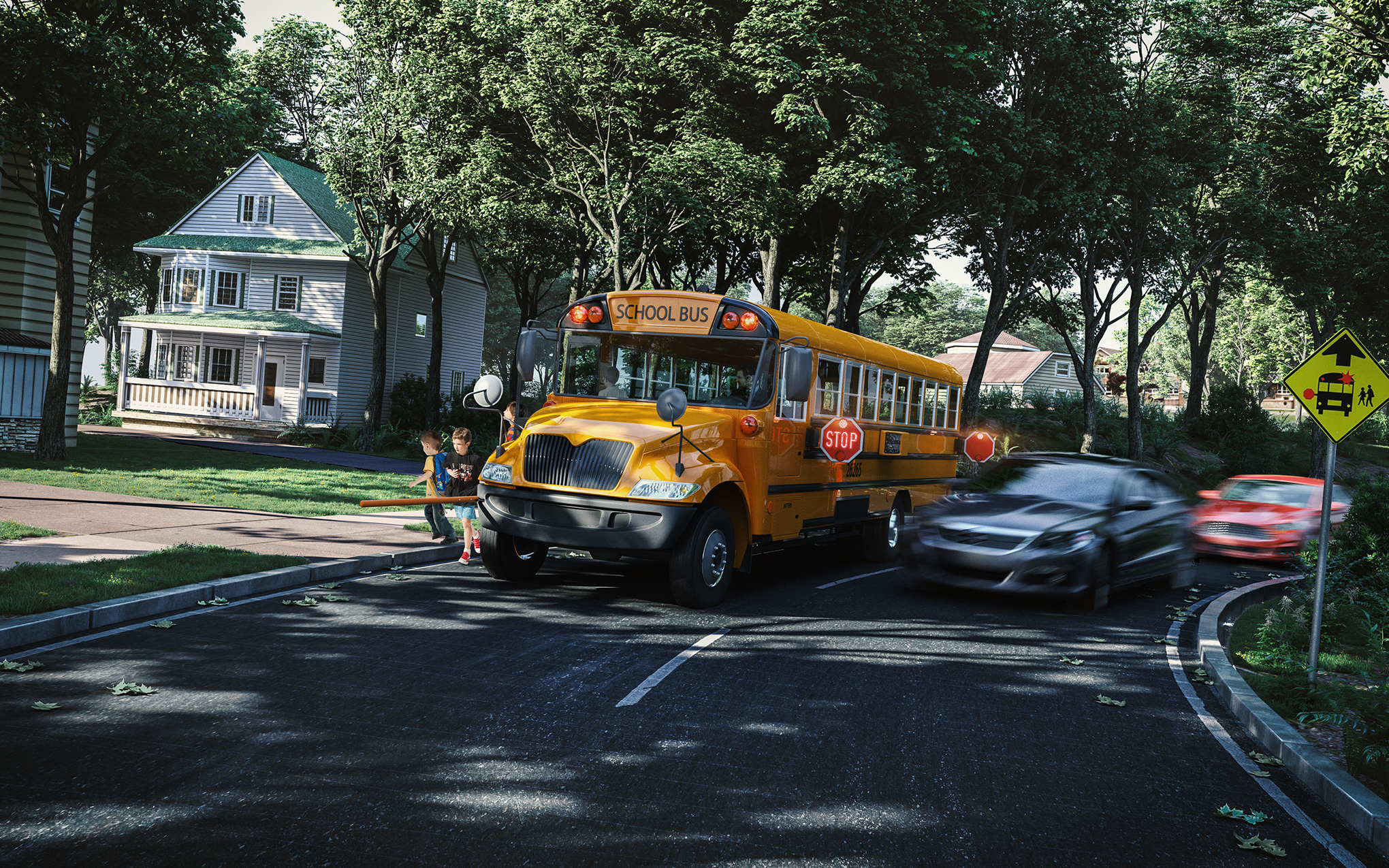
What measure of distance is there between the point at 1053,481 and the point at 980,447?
15.0 metres

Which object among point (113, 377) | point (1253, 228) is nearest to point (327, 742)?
point (1253, 228)

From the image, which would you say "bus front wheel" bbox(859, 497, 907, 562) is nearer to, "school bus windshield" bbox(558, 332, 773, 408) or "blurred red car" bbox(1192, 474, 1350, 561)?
"school bus windshield" bbox(558, 332, 773, 408)

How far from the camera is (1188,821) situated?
496 cm

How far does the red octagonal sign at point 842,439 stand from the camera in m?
12.0

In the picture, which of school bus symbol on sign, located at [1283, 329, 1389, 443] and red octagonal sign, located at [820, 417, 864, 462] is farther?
red octagonal sign, located at [820, 417, 864, 462]

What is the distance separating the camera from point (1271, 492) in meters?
17.7

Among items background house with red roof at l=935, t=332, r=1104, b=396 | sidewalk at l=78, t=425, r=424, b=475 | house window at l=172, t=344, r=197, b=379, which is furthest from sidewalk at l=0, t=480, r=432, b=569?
background house with red roof at l=935, t=332, r=1104, b=396

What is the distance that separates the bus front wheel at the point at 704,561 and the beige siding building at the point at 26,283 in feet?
57.3

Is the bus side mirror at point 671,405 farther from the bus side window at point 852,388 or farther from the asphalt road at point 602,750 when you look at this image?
the bus side window at point 852,388

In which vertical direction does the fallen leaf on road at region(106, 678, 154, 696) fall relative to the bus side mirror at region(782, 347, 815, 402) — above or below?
below

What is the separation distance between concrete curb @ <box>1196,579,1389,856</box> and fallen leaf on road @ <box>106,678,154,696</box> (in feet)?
21.8

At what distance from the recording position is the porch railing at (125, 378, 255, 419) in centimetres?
3525

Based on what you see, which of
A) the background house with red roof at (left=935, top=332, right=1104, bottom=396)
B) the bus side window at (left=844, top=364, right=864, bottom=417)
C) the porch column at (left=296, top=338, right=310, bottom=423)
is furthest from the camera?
the background house with red roof at (left=935, top=332, right=1104, bottom=396)

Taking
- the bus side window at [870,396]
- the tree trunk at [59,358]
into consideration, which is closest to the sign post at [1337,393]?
the bus side window at [870,396]
